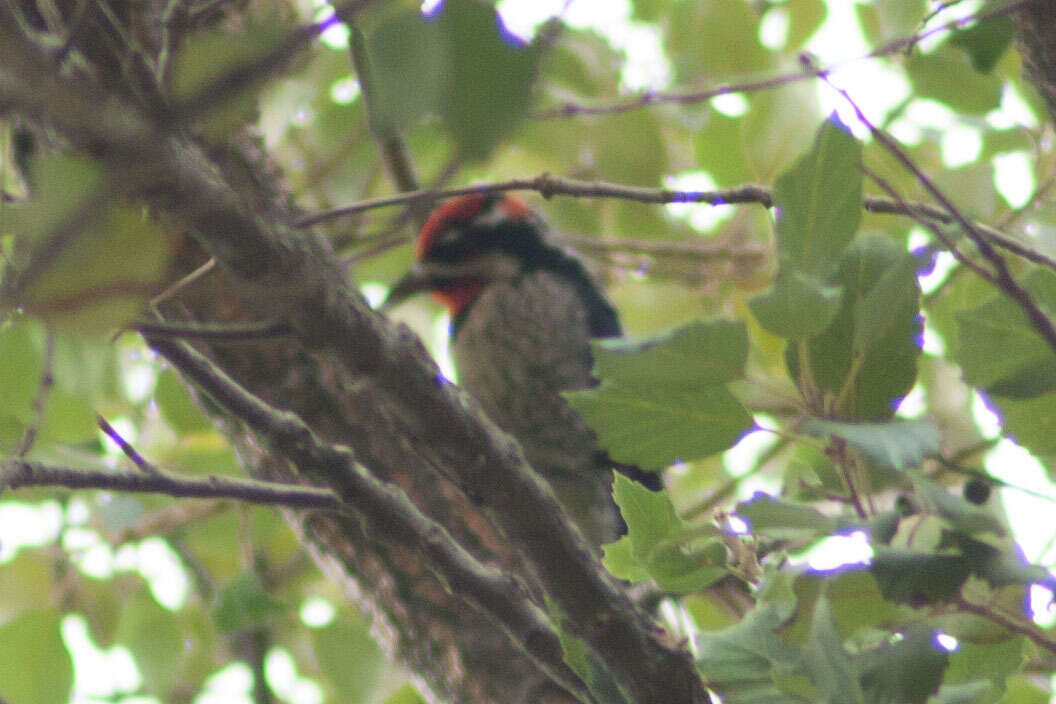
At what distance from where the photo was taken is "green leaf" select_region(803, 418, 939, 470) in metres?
0.62

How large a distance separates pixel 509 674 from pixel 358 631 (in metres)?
0.42

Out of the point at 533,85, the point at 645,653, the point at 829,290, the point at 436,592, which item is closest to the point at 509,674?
the point at 436,592

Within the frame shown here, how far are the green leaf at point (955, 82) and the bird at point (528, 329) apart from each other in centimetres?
88

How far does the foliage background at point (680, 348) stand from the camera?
1.49 ft

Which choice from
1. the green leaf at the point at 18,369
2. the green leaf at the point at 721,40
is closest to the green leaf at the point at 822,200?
the green leaf at the point at 18,369

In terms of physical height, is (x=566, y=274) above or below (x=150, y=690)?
above

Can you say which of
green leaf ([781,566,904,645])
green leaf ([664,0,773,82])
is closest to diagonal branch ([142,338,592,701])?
green leaf ([781,566,904,645])

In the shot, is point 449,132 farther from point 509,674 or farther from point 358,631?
point 358,631

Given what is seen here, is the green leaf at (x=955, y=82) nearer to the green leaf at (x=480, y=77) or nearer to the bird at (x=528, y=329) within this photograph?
the bird at (x=528, y=329)

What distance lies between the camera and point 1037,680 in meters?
1.56

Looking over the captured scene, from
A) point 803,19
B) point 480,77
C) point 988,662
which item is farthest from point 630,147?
point 480,77

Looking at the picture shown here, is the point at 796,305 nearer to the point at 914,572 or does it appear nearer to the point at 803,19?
the point at 914,572

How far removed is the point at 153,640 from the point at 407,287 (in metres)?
0.89

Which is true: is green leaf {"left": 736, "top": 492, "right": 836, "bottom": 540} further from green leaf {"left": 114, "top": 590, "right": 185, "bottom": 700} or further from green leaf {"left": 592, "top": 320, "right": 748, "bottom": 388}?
green leaf {"left": 114, "top": 590, "right": 185, "bottom": 700}
